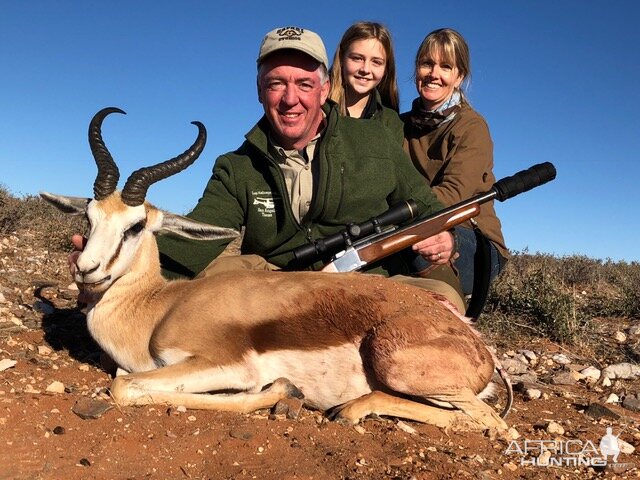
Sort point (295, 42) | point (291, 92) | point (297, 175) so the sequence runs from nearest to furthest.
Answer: point (295, 42), point (291, 92), point (297, 175)

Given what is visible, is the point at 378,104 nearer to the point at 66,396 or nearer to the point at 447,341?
the point at 447,341

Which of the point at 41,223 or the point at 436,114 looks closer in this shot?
the point at 436,114

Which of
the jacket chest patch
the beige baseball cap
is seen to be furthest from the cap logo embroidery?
the jacket chest patch

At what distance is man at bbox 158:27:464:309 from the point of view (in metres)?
6.05

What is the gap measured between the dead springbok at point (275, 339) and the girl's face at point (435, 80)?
3.83 m

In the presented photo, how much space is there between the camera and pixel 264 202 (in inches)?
247

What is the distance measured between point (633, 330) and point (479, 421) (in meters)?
4.78

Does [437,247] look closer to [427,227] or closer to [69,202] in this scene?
[427,227]

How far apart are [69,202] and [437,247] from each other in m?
3.49

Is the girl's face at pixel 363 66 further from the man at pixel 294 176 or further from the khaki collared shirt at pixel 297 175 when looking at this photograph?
the khaki collared shirt at pixel 297 175

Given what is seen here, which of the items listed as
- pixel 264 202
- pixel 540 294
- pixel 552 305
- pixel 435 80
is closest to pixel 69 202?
pixel 264 202

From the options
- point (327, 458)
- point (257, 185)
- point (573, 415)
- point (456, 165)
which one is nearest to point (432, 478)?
point (327, 458)

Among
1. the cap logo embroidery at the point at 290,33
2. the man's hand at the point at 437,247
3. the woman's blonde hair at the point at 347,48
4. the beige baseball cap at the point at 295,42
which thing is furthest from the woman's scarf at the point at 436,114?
the cap logo embroidery at the point at 290,33

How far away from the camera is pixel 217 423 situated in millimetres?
3992
